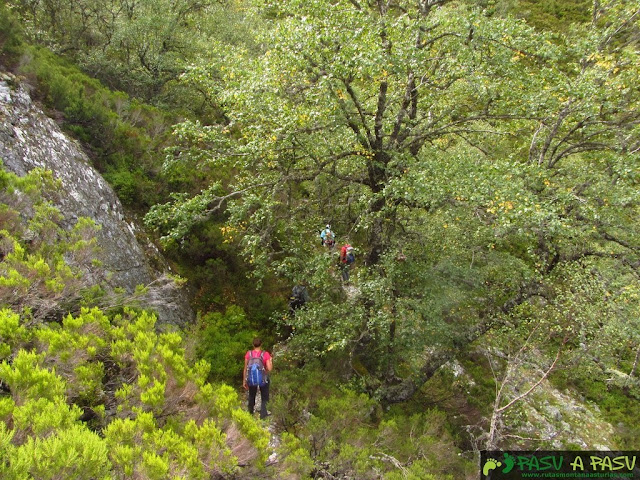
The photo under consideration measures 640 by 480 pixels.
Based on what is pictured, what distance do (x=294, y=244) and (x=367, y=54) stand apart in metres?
4.26

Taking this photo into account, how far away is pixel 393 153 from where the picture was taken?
7805 mm

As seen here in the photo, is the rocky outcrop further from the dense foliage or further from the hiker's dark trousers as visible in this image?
the hiker's dark trousers

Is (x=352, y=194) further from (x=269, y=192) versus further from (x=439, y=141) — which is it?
(x=439, y=141)

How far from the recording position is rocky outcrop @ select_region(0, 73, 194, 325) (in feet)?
23.0

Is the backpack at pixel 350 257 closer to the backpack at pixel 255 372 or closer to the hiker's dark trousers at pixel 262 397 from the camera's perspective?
the backpack at pixel 255 372

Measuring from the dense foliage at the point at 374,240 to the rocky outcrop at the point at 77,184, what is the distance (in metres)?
0.87

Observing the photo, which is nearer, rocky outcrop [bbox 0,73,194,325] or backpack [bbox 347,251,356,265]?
rocky outcrop [bbox 0,73,194,325]

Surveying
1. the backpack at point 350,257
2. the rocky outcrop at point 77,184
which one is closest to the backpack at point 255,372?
the rocky outcrop at point 77,184

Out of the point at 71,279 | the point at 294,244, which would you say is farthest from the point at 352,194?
the point at 71,279

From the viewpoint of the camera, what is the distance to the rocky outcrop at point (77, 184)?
7.00 meters

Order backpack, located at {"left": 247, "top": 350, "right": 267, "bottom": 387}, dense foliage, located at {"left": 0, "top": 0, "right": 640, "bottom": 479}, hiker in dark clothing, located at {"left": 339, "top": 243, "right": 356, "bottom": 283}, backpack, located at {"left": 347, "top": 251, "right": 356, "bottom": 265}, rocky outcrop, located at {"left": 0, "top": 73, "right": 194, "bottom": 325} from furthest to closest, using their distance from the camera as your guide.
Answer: backpack, located at {"left": 347, "top": 251, "right": 356, "bottom": 265} → hiker in dark clothing, located at {"left": 339, "top": 243, "right": 356, "bottom": 283} → rocky outcrop, located at {"left": 0, "top": 73, "right": 194, "bottom": 325} → backpack, located at {"left": 247, "top": 350, "right": 267, "bottom": 387} → dense foliage, located at {"left": 0, "top": 0, "right": 640, "bottom": 479}

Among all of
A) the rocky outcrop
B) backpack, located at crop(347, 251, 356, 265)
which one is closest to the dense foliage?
backpack, located at crop(347, 251, 356, 265)

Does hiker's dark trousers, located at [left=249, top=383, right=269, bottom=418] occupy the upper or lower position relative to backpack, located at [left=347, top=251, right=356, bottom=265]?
lower

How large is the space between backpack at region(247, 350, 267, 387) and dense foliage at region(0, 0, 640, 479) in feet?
1.93
